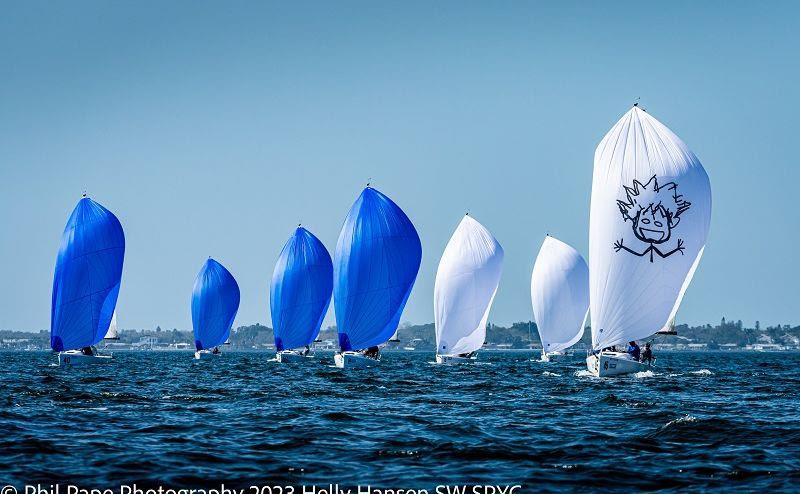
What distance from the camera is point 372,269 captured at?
51812 millimetres

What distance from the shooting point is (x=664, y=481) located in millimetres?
14727

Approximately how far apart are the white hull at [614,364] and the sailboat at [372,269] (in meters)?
15.6

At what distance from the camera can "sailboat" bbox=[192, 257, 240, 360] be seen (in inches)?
3386

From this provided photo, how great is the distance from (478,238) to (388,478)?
172ft

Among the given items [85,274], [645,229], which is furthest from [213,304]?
[645,229]

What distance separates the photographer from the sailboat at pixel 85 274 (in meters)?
55.2

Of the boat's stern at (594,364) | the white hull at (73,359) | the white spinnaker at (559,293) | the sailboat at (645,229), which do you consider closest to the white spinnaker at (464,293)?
the white spinnaker at (559,293)

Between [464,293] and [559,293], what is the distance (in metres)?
13.2

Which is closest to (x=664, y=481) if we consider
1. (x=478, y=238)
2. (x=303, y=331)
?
(x=478, y=238)

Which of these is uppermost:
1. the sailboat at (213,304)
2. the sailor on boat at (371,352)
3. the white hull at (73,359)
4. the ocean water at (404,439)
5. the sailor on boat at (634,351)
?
the sailboat at (213,304)

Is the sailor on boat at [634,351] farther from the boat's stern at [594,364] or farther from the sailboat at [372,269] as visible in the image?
the sailboat at [372,269]

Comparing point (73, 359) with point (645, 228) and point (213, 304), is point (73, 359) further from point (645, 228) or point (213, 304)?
point (645, 228)

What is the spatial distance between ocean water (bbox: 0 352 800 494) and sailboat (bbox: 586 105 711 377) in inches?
236

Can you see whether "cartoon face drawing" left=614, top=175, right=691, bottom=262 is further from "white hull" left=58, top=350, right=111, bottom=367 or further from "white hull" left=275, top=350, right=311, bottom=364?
"white hull" left=275, top=350, right=311, bottom=364
